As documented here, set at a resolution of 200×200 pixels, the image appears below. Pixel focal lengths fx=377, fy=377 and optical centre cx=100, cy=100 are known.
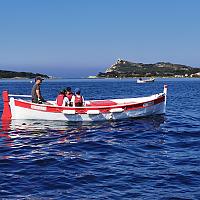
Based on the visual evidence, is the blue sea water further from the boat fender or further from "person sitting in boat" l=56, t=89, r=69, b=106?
"person sitting in boat" l=56, t=89, r=69, b=106

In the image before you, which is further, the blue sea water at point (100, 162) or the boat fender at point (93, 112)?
the boat fender at point (93, 112)

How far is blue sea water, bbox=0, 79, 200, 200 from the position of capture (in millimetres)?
8906

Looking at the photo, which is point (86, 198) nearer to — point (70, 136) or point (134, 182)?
point (134, 182)

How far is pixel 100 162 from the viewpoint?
11.7 metres

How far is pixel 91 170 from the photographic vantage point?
10.7m

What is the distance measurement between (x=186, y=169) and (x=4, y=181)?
197 inches

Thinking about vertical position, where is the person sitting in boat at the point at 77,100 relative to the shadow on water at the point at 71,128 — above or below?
above

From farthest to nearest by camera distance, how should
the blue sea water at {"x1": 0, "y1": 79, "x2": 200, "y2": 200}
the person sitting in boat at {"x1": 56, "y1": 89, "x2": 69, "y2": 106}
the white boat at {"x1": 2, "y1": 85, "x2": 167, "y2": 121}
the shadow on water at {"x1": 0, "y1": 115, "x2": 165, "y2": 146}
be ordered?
1. the person sitting in boat at {"x1": 56, "y1": 89, "x2": 69, "y2": 106}
2. the white boat at {"x1": 2, "y1": 85, "x2": 167, "y2": 121}
3. the shadow on water at {"x1": 0, "y1": 115, "x2": 165, "y2": 146}
4. the blue sea water at {"x1": 0, "y1": 79, "x2": 200, "y2": 200}

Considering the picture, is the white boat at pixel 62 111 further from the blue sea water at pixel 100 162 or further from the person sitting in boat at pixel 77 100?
the blue sea water at pixel 100 162

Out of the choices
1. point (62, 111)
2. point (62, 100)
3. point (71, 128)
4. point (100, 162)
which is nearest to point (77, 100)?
point (62, 100)

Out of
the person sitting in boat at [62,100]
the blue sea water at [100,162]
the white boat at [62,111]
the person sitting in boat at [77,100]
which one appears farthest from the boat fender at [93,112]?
the blue sea water at [100,162]

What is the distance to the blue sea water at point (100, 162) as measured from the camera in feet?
29.2

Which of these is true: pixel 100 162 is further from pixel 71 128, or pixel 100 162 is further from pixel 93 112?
pixel 93 112

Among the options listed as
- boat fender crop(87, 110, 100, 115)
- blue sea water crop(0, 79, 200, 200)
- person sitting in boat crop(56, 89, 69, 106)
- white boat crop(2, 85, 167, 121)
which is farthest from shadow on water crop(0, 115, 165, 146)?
person sitting in boat crop(56, 89, 69, 106)
